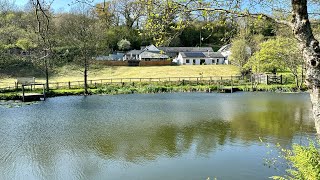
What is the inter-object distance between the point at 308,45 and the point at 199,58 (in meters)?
63.8

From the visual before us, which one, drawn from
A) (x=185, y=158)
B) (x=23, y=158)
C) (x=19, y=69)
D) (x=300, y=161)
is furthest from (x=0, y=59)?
(x=300, y=161)

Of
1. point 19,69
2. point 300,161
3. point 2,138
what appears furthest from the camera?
point 19,69

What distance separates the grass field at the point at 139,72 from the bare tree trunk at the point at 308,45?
46.0 m

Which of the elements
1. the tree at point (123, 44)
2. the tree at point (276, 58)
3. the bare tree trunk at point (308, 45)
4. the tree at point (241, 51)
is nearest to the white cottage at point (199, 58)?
the tree at point (123, 44)

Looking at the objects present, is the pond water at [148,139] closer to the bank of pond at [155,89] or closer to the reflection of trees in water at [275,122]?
the reflection of trees in water at [275,122]

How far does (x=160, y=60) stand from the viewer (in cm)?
6419

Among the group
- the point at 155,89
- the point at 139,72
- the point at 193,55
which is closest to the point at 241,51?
the point at 139,72

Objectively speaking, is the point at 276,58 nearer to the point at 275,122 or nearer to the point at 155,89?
the point at 155,89

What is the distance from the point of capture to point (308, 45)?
4.23 m

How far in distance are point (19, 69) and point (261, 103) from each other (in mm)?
40562

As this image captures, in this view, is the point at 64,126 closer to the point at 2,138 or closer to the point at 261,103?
the point at 2,138

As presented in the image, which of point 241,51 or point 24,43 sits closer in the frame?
point 24,43

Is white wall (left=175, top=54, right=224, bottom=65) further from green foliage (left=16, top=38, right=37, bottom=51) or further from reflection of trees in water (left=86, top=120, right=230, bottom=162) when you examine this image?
reflection of trees in water (left=86, top=120, right=230, bottom=162)

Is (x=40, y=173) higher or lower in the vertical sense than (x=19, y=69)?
lower
